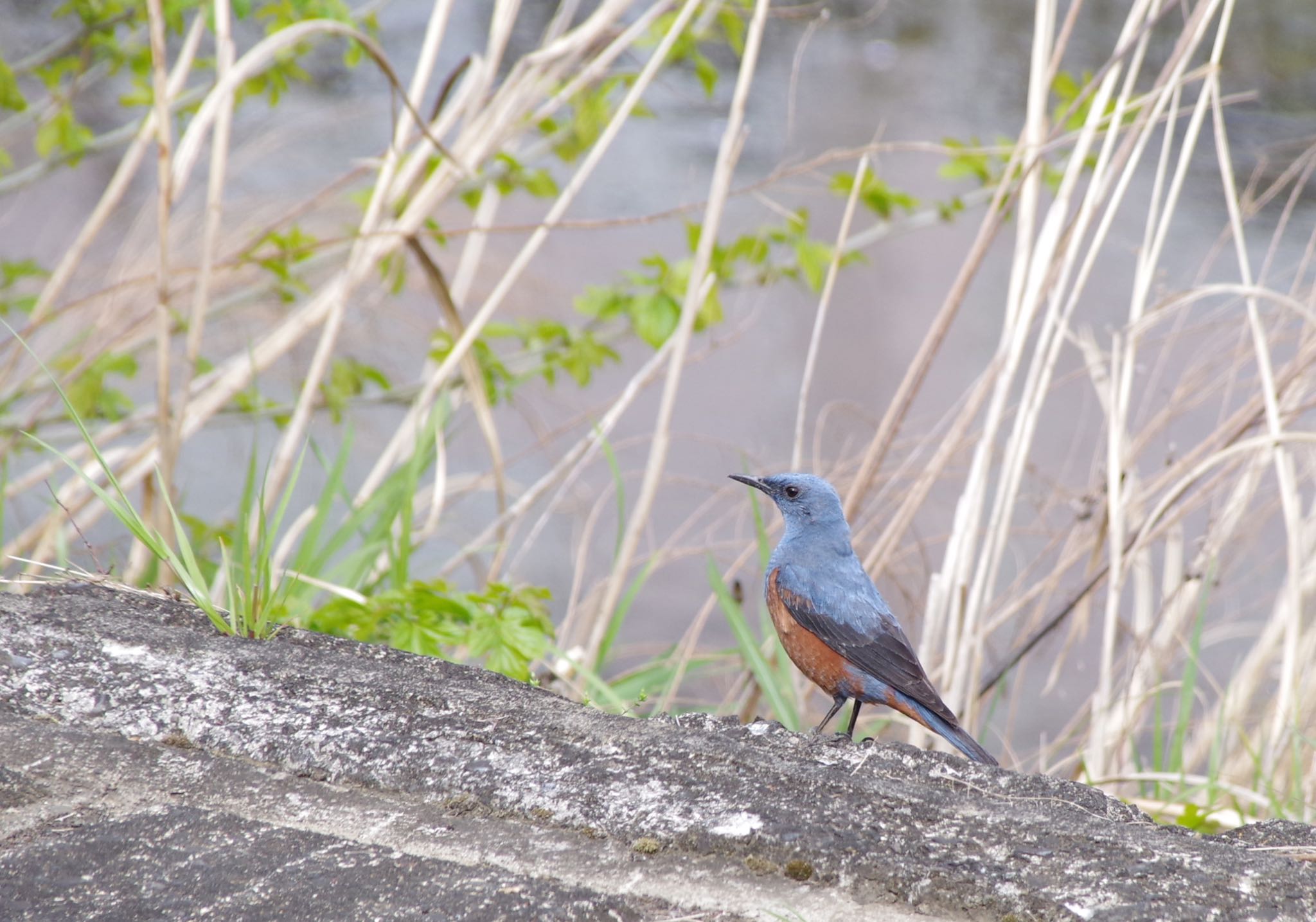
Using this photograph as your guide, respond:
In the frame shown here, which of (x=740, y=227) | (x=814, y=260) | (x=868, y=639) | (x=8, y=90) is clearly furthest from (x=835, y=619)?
(x=740, y=227)

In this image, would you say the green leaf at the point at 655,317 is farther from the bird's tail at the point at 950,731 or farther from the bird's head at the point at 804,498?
the bird's tail at the point at 950,731

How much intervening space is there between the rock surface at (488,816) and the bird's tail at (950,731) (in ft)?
1.61

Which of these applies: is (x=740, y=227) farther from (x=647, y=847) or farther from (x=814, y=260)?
(x=647, y=847)

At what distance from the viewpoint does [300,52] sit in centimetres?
340

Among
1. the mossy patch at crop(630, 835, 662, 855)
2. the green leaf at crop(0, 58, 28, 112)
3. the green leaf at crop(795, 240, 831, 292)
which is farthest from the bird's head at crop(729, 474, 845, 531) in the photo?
the green leaf at crop(0, 58, 28, 112)

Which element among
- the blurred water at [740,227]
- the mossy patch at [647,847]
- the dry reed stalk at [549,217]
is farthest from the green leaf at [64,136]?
the mossy patch at [647,847]

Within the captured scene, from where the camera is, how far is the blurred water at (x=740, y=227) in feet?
16.0

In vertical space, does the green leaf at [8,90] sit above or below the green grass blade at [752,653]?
above

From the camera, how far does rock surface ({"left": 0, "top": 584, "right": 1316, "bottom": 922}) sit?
46.5 inches

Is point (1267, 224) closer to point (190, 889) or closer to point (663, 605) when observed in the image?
point (663, 605)

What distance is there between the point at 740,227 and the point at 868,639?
427cm

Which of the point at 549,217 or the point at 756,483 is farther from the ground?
the point at 549,217

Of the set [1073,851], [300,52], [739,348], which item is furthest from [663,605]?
[1073,851]

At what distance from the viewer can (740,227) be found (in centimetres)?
615
